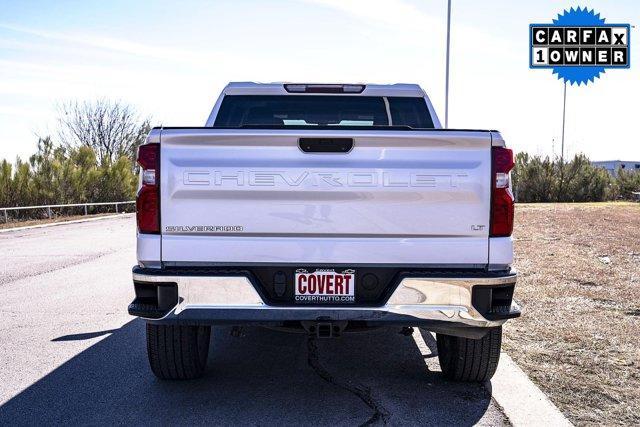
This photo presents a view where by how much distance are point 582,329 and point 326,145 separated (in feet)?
11.7

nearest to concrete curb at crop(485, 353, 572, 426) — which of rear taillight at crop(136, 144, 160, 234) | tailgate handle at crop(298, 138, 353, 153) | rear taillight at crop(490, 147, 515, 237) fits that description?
rear taillight at crop(490, 147, 515, 237)

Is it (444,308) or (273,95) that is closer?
(444,308)

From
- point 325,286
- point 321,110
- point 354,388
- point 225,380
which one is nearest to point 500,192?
point 325,286

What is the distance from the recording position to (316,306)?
3.89 meters

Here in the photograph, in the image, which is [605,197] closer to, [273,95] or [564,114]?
[564,114]

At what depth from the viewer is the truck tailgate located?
3.80 metres

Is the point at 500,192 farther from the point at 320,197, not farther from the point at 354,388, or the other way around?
the point at 354,388

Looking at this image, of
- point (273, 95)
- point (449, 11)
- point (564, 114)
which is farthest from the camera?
point (564, 114)

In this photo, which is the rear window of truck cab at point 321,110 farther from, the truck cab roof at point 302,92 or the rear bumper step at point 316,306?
the rear bumper step at point 316,306

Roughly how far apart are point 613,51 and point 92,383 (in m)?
18.6

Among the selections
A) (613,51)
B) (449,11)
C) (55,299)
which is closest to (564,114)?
(449,11)

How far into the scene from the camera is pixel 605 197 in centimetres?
3712

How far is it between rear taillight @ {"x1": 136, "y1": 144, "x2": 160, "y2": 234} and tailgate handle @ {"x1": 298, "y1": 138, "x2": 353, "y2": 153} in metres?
0.83

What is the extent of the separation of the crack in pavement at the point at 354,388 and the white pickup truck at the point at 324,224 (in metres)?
0.57
